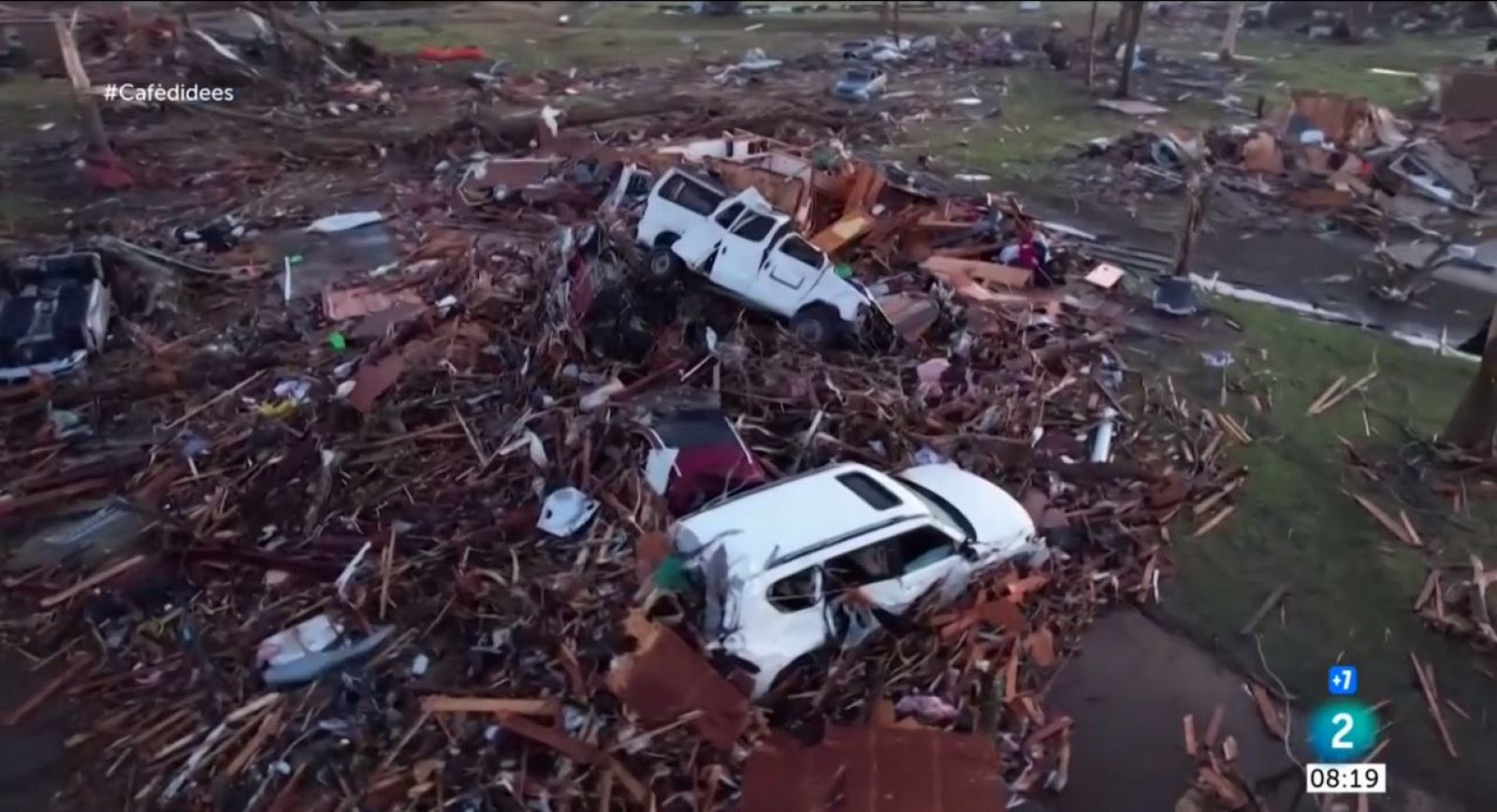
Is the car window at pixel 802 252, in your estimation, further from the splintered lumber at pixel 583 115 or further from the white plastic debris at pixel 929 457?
the splintered lumber at pixel 583 115

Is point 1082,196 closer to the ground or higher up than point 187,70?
closer to the ground

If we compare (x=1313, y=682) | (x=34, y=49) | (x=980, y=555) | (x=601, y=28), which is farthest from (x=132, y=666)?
(x=601, y=28)

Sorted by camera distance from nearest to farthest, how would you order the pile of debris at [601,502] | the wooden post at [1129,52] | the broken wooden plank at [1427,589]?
the pile of debris at [601,502] < the broken wooden plank at [1427,589] < the wooden post at [1129,52]

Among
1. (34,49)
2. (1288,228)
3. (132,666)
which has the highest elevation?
(34,49)

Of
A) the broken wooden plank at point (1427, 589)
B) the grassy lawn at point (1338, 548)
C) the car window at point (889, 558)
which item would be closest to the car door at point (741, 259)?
the grassy lawn at point (1338, 548)

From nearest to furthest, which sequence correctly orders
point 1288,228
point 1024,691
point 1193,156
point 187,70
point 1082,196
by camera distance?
point 1024,691 < point 1288,228 < point 1082,196 < point 1193,156 < point 187,70

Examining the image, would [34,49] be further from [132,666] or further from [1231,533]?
[1231,533]

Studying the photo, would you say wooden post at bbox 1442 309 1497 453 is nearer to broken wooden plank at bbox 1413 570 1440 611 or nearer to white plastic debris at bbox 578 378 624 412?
broken wooden plank at bbox 1413 570 1440 611
